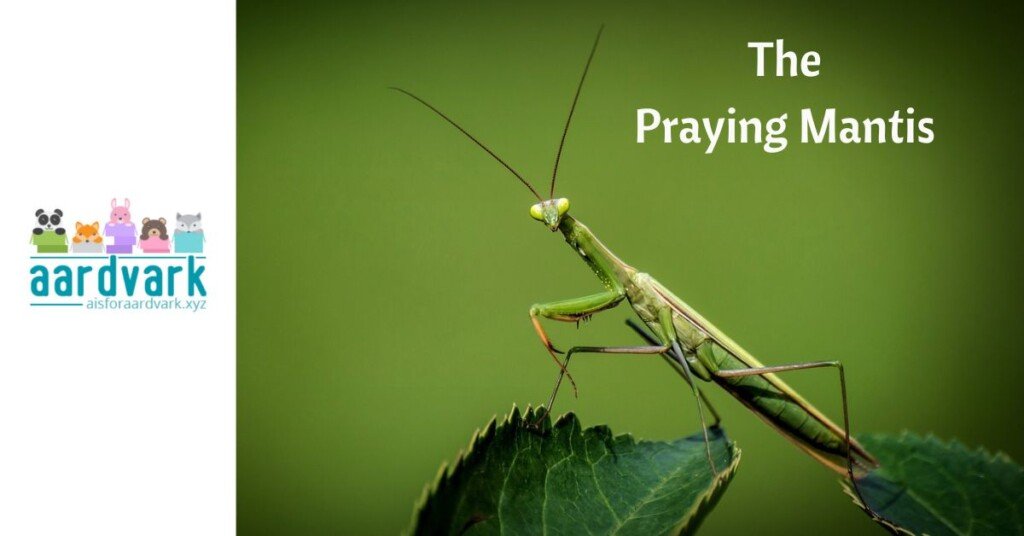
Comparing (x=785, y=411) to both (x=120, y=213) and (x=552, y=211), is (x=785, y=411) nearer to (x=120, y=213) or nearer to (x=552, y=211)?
(x=552, y=211)

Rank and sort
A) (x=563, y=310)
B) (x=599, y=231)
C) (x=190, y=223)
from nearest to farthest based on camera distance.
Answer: (x=563, y=310) → (x=599, y=231) → (x=190, y=223)

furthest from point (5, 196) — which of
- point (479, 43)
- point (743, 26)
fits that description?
point (743, 26)

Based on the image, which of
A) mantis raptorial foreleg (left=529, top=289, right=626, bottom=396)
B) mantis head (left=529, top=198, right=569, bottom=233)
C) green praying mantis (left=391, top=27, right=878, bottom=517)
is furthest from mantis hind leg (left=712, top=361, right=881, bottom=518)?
mantis head (left=529, top=198, right=569, bottom=233)

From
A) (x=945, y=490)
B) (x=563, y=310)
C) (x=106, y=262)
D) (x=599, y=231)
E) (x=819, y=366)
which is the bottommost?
(x=945, y=490)

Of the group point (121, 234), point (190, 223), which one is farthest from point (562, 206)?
point (121, 234)

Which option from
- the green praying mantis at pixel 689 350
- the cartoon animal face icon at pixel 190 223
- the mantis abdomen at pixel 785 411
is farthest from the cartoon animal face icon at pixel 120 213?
the mantis abdomen at pixel 785 411

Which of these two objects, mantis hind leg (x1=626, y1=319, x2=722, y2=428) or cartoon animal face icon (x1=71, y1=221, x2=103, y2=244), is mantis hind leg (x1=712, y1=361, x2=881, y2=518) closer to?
mantis hind leg (x1=626, y1=319, x2=722, y2=428)

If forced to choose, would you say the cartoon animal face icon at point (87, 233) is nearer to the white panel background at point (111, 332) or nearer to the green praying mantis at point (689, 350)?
the white panel background at point (111, 332)
